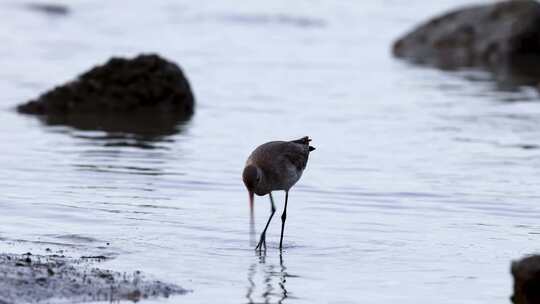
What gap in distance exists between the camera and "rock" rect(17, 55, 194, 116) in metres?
17.8

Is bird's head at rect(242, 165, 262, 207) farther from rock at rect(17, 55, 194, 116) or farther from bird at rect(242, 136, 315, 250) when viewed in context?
rock at rect(17, 55, 194, 116)

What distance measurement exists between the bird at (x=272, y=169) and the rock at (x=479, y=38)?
45.1ft

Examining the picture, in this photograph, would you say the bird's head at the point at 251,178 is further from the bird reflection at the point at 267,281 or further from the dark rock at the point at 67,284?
the dark rock at the point at 67,284

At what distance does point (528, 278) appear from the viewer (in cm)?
830

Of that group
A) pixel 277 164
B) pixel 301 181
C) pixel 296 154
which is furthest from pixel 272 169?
pixel 301 181

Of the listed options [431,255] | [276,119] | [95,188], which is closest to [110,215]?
[95,188]

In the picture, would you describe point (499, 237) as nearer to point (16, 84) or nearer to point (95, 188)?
point (95, 188)

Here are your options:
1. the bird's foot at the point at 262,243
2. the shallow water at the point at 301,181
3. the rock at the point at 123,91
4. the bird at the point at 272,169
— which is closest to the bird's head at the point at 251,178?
the bird at the point at 272,169

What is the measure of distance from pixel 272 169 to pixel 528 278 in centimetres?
307

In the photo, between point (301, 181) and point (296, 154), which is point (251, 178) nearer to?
point (296, 154)

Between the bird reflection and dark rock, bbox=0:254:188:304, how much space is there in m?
0.53

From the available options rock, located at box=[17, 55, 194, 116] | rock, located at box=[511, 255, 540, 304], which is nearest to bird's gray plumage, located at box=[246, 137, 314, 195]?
rock, located at box=[511, 255, 540, 304]

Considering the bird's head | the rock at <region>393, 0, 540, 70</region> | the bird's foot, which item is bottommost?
the bird's foot

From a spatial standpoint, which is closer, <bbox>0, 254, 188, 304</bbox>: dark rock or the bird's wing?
<bbox>0, 254, 188, 304</bbox>: dark rock
